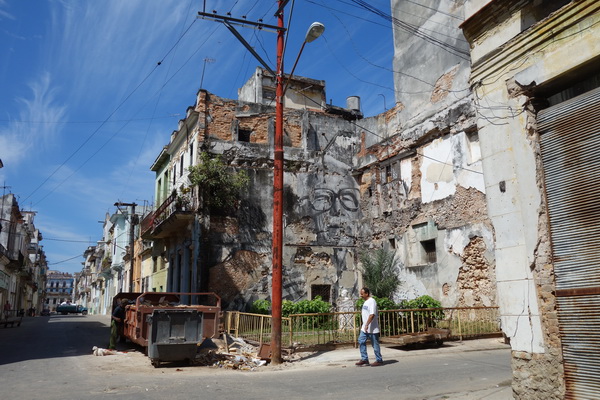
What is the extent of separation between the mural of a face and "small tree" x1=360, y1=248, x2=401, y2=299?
222cm

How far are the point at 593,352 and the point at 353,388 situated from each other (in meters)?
3.64

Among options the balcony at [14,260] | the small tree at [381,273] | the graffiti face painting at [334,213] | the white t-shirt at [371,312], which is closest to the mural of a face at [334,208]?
the graffiti face painting at [334,213]

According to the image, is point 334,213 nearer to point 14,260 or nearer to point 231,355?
point 231,355

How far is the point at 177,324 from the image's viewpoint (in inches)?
424

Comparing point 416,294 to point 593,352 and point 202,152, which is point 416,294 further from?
point 593,352

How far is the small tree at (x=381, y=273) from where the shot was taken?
19609 millimetres

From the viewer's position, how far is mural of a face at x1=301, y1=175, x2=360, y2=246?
2262 cm

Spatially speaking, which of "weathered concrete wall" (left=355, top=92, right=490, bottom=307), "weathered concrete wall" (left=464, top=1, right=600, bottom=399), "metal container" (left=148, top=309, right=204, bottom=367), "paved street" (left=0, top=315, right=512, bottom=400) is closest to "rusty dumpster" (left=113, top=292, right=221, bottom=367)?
"metal container" (left=148, top=309, right=204, bottom=367)

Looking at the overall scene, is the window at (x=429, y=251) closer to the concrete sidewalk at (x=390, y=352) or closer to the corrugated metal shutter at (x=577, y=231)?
the concrete sidewalk at (x=390, y=352)

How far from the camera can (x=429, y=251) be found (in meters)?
19.0

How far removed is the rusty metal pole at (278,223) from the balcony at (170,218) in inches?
382

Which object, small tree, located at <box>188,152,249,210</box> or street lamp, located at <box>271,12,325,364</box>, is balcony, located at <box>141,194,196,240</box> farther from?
street lamp, located at <box>271,12,325,364</box>

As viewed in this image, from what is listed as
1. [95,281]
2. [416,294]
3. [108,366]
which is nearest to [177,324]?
[108,366]

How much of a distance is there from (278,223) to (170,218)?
1121cm
